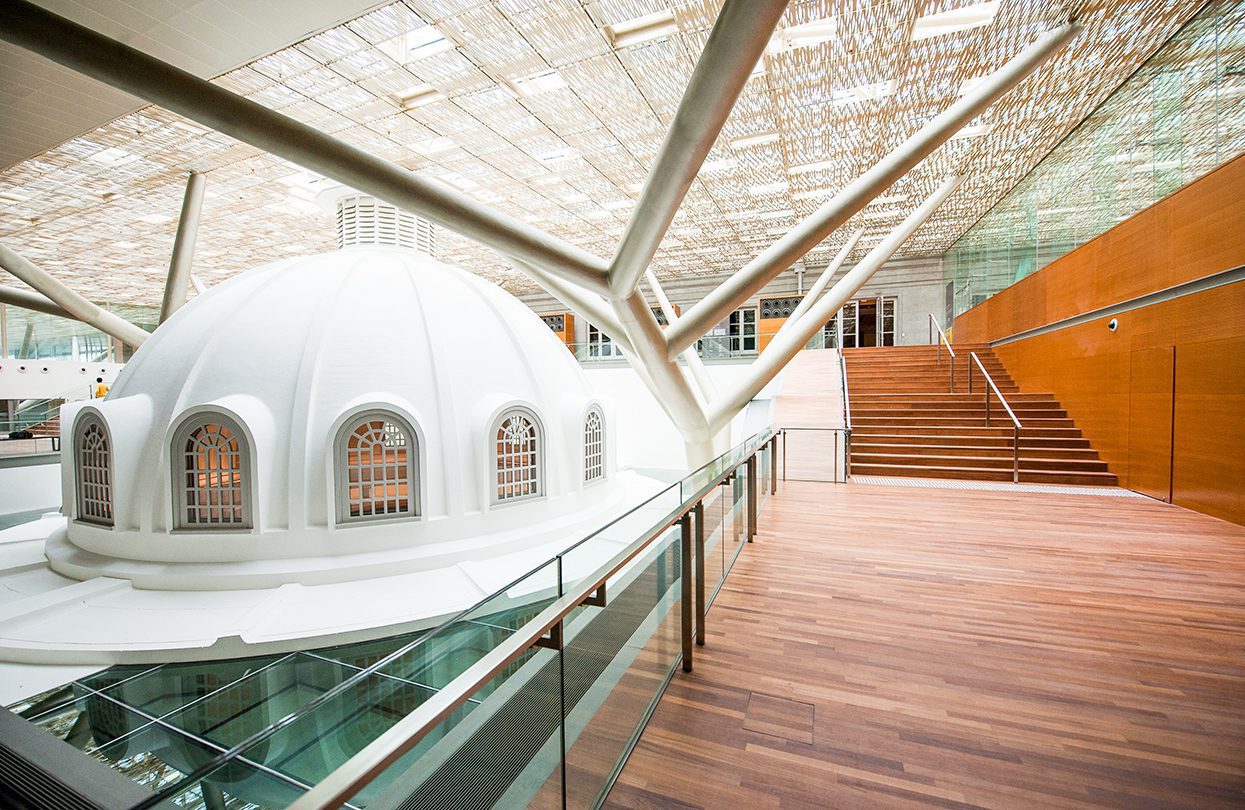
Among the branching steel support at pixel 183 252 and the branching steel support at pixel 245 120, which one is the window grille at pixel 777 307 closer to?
the branching steel support at pixel 183 252

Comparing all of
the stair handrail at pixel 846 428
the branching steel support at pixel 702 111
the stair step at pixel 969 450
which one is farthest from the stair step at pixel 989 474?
the branching steel support at pixel 702 111

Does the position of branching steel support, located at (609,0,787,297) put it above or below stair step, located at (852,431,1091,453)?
above

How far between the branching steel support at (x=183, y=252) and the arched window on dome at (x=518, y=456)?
24.0ft

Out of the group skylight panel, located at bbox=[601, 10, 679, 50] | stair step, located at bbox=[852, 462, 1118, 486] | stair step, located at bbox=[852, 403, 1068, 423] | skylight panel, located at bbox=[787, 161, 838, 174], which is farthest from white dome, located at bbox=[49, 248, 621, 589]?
skylight panel, located at bbox=[787, 161, 838, 174]

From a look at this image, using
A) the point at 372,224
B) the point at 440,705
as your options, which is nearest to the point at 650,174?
the point at 440,705

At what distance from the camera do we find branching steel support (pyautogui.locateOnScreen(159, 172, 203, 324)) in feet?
34.0

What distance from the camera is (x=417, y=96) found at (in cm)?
951

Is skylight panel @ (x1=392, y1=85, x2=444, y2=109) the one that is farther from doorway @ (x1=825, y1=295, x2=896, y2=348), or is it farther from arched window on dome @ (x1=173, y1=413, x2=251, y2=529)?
doorway @ (x1=825, y1=295, x2=896, y2=348)

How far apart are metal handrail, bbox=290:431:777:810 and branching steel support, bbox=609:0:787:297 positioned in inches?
128

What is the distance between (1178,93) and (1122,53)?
1.38 metres

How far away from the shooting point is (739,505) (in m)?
5.71

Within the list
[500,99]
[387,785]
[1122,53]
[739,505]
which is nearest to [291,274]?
[500,99]

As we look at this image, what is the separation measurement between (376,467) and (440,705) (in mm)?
7436

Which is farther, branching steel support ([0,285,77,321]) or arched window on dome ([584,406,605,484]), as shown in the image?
arched window on dome ([584,406,605,484])
